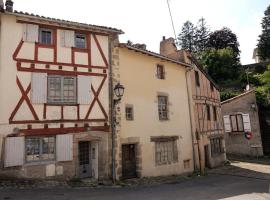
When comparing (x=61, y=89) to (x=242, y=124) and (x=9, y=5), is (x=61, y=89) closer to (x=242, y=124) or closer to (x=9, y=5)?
(x=9, y=5)

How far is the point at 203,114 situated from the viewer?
60.5ft

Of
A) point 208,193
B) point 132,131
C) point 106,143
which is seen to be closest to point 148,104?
point 132,131

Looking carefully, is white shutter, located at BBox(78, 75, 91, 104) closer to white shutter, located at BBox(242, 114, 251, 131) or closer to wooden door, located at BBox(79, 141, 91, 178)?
wooden door, located at BBox(79, 141, 91, 178)

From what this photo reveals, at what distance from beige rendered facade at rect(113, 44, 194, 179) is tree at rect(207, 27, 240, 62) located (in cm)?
2829

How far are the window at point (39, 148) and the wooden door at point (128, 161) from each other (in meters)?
3.44

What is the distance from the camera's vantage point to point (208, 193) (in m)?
10.2

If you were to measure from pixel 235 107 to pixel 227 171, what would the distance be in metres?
7.72

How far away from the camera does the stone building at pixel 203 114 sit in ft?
55.9

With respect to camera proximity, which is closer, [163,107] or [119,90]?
[119,90]

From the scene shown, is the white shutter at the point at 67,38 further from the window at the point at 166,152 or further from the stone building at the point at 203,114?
the stone building at the point at 203,114

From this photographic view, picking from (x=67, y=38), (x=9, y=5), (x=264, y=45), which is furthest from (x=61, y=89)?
(x=264, y=45)

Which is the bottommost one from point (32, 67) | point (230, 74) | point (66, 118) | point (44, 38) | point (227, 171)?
point (227, 171)

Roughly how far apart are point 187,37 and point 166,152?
1503 inches

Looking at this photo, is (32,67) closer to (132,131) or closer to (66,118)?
(66,118)
